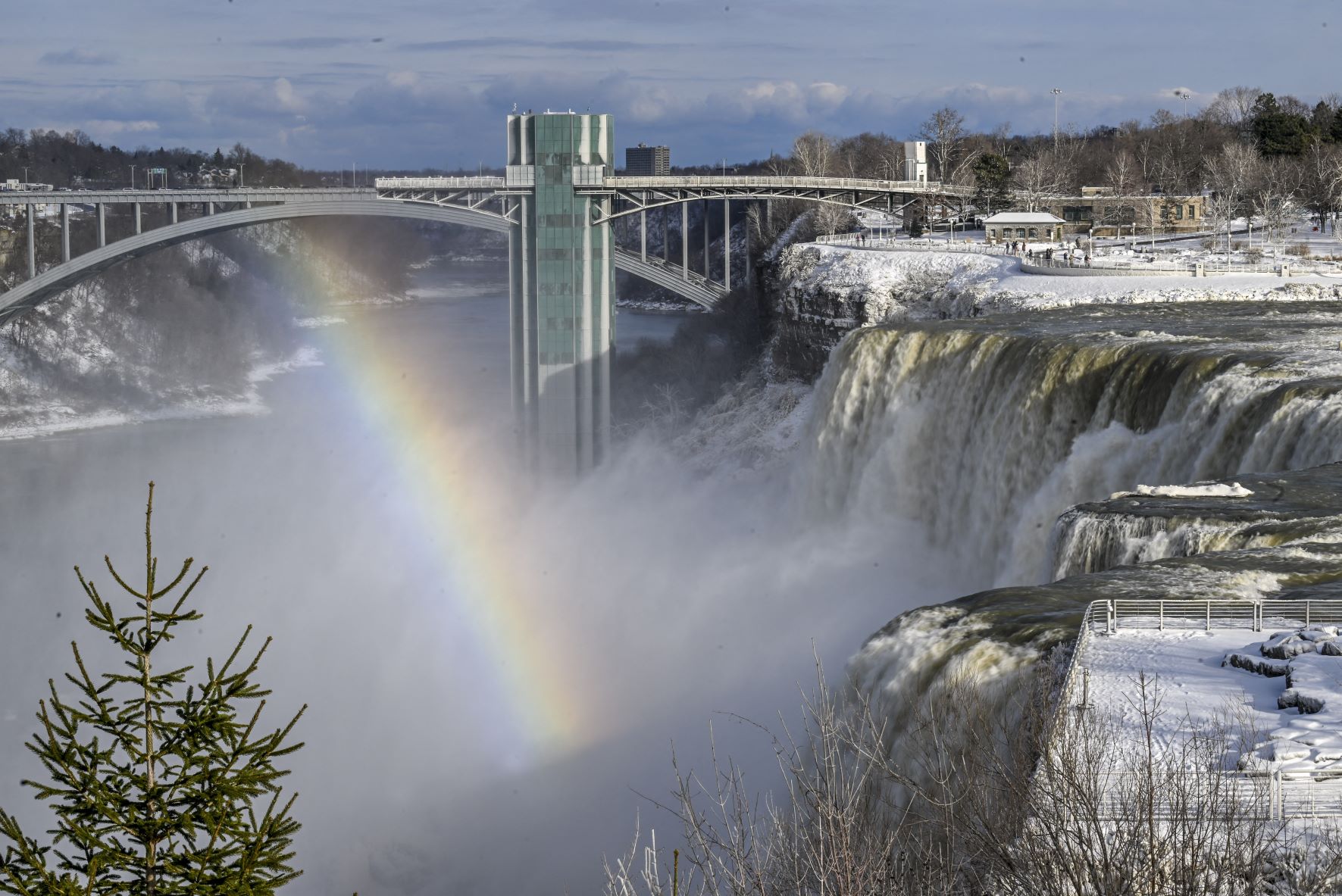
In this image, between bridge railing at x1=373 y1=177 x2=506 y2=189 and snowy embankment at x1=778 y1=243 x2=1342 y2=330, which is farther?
bridge railing at x1=373 y1=177 x2=506 y2=189

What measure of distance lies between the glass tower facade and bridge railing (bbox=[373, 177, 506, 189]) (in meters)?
0.79

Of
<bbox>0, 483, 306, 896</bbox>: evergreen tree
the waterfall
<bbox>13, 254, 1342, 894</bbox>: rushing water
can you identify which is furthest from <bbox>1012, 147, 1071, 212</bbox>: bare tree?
<bbox>0, 483, 306, 896</bbox>: evergreen tree

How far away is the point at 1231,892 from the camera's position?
26.4 ft

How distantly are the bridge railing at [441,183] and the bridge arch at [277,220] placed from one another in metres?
0.63

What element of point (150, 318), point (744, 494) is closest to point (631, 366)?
point (744, 494)

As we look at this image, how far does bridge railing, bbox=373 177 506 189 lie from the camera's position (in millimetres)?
53844

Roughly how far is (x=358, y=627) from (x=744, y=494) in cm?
1271

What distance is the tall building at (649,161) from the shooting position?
75562mm

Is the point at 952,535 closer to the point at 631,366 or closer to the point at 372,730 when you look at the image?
the point at 372,730

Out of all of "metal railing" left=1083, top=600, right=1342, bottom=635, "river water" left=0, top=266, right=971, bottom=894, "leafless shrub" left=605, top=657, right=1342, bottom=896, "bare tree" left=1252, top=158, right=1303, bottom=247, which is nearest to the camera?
"leafless shrub" left=605, top=657, right=1342, bottom=896

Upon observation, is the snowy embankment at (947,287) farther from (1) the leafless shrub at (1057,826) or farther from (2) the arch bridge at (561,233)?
(1) the leafless shrub at (1057,826)

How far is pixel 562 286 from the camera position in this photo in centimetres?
5381

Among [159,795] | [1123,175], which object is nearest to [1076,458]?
[159,795]

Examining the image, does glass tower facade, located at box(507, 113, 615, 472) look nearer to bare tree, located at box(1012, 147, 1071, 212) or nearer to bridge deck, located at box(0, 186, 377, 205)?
bridge deck, located at box(0, 186, 377, 205)
